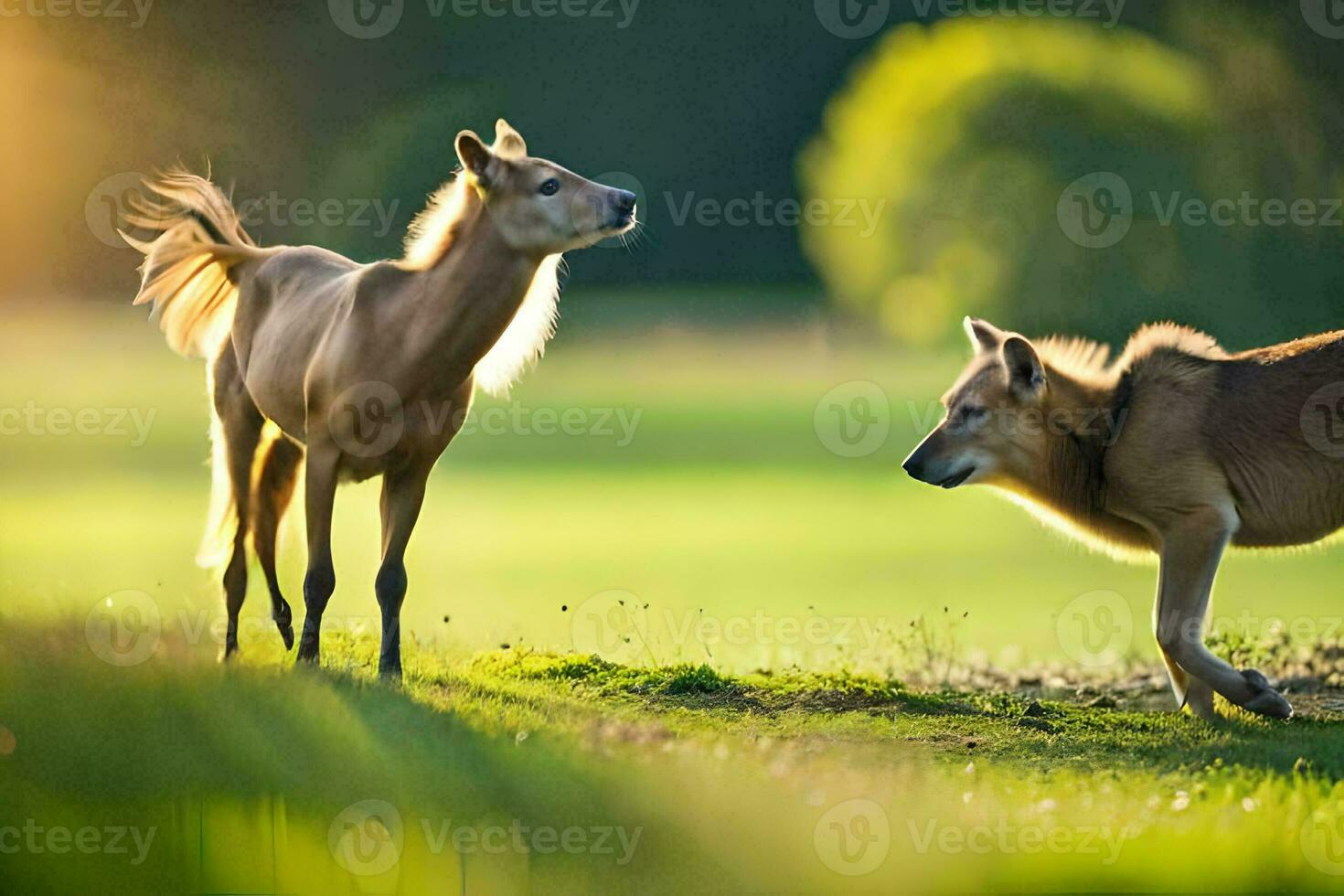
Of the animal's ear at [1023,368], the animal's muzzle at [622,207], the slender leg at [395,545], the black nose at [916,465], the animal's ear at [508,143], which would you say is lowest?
the slender leg at [395,545]

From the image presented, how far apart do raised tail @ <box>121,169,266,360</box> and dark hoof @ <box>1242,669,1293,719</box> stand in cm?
586

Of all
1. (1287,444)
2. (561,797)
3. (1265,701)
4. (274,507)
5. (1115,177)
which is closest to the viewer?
(561,797)

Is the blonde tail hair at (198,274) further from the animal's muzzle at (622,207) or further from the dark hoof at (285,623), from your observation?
the animal's muzzle at (622,207)

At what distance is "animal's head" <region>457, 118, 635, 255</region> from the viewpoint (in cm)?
683

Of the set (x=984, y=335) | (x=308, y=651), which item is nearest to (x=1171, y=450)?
(x=984, y=335)

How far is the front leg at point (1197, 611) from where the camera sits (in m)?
6.69

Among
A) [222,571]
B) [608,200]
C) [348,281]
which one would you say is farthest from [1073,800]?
[222,571]

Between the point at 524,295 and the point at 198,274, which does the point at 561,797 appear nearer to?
the point at 524,295

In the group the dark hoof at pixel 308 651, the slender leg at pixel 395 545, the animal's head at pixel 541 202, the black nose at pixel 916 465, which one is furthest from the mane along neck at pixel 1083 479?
the dark hoof at pixel 308 651

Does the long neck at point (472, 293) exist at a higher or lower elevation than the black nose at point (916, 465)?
higher

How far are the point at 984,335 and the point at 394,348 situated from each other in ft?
10.2

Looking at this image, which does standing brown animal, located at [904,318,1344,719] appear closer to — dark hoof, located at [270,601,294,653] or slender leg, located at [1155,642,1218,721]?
slender leg, located at [1155,642,1218,721]

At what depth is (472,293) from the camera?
23.0 feet

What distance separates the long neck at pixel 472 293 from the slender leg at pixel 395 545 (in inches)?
24.4
